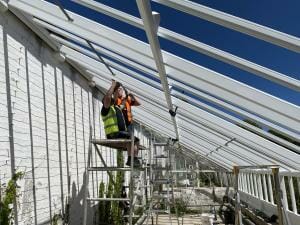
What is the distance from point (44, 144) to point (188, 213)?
813cm

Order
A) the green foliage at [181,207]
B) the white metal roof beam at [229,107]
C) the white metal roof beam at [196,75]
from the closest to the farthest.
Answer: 1. the white metal roof beam at [196,75]
2. the white metal roof beam at [229,107]
3. the green foliage at [181,207]

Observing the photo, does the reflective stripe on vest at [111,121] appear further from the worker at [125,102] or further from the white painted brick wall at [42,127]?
the white painted brick wall at [42,127]

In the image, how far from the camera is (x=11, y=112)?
4031mm

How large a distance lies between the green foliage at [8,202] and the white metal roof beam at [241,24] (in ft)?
9.06

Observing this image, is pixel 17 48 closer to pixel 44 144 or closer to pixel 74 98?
pixel 44 144

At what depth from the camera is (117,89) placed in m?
4.80

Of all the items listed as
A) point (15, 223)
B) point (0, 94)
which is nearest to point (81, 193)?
point (15, 223)

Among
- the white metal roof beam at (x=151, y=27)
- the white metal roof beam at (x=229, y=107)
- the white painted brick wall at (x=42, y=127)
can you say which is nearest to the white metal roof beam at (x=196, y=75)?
the white metal roof beam at (x=151, y=27)

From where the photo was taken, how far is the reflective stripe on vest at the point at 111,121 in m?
4.78

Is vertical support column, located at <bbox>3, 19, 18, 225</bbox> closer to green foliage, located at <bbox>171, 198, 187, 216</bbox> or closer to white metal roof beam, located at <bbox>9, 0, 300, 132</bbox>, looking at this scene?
white metal roof beam, located at <bbox>9, 0, 300, 132</bbox>

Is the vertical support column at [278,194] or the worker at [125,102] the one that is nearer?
the vertical support column at [278,194]

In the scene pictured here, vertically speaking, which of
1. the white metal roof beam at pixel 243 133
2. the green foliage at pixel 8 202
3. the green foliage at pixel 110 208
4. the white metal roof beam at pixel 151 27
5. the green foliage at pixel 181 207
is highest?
the white metal roof beam at pixel 151 27

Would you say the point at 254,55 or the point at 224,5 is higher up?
the point at 224,5

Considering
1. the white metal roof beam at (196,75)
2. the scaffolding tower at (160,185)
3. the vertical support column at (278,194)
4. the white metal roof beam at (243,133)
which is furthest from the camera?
the scaffolding tower at (160,185)
